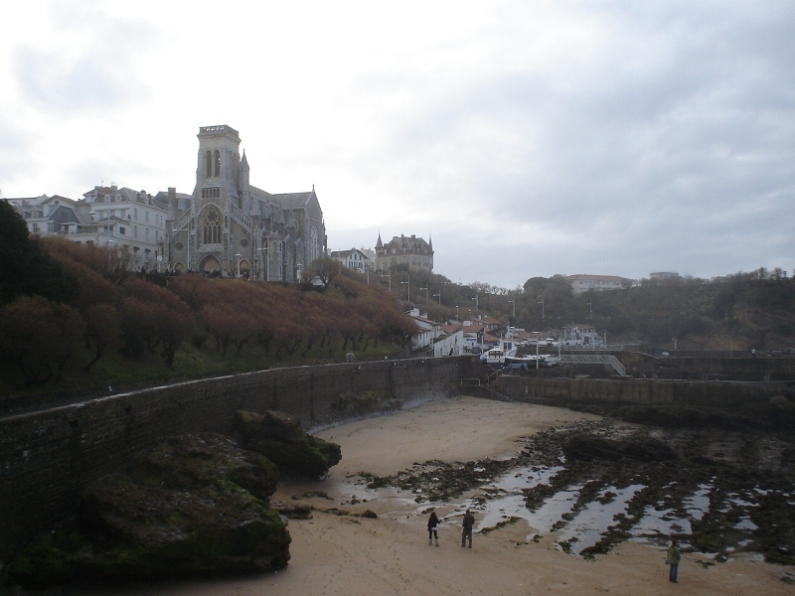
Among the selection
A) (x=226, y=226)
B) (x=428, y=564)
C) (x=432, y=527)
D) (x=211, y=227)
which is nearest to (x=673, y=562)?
(x=428, y=564)

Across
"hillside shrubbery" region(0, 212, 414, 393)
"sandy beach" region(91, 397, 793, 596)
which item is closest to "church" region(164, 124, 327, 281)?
"hillside shrubbery" region(0, 212, 414, 393)

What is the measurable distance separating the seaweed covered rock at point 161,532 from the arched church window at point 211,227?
5886 cm

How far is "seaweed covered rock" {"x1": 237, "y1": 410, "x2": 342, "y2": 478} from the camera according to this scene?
2180 centimetres

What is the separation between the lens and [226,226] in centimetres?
7062

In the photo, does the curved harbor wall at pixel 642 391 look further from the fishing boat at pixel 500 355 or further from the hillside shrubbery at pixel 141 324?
the hillside shrubbery at pixel 141 324

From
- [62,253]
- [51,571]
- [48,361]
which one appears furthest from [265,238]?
[51,571]

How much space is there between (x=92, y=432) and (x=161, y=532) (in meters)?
2.80

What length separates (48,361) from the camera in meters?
21.0

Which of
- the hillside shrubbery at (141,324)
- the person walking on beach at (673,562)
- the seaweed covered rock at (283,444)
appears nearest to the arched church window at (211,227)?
the hillside shrubbery at (141,324)

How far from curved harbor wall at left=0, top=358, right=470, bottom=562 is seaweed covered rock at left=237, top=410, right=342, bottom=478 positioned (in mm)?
747

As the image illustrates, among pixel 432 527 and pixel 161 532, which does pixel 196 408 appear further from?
pixel 432 527

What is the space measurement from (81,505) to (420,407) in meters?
31.8

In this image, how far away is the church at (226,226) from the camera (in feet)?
230

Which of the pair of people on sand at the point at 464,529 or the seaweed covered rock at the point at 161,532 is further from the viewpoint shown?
the pair of people on sand at the point at 464,529
